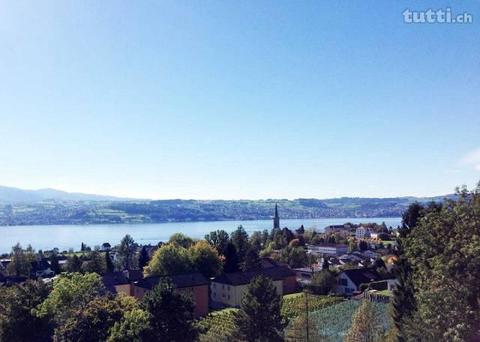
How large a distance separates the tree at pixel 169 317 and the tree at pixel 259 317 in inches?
102

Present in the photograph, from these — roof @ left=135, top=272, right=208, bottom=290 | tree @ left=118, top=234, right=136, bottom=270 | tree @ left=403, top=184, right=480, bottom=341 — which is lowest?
tree @ left=118, top=234, right=136, bottom=270

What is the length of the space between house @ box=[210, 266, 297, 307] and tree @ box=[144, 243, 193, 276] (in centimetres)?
339

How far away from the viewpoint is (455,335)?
10.5m

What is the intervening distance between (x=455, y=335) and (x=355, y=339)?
8.74 m

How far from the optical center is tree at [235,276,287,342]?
68.4 feet

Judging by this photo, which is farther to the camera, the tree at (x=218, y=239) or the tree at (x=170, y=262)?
the tree at (x=218, y=239)

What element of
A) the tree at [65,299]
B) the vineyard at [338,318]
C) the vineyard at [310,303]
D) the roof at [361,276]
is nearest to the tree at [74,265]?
the vineyard at [310,303]

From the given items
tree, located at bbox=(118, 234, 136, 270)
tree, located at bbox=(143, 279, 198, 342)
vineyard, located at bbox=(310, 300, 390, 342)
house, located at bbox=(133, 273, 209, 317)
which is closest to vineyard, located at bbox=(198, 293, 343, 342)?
vineyard, located at bbox=(310, 300, 390, 342)

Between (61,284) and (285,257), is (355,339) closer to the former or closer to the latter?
(61,284)

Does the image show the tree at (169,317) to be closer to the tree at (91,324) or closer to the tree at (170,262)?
the tree at (91,324)

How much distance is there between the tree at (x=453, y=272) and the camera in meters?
10.8

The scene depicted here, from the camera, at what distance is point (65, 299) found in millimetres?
23938

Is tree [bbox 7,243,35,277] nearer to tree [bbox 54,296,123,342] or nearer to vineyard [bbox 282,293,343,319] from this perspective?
vineyard [bbox 282,293,343,319]

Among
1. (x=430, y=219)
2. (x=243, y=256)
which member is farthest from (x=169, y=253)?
(x=430, y=219)
